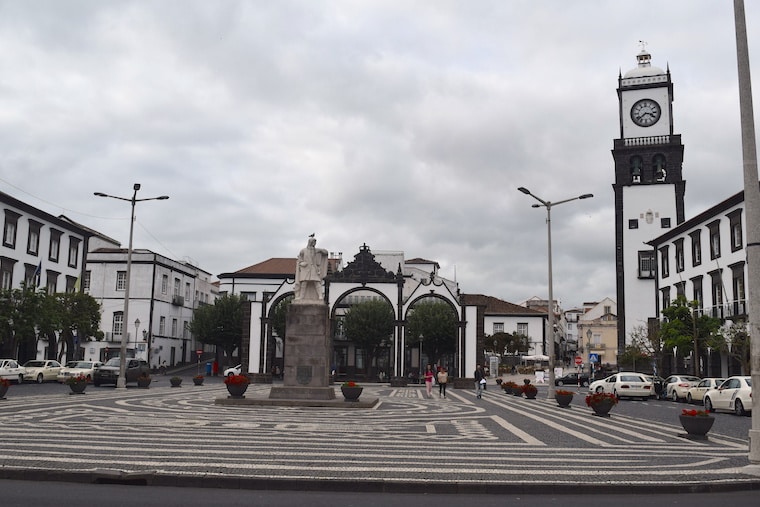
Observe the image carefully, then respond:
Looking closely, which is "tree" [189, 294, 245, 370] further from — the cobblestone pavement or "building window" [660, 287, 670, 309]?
the cobblestone pavement

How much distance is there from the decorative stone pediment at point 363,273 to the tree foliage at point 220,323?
1993 cm

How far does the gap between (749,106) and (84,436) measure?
44.3 ft

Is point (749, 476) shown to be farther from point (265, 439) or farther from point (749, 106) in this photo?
point (265, 439)

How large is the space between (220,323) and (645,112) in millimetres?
44138

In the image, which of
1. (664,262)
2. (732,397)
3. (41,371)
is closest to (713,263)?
(664,262)

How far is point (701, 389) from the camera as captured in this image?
3188cm

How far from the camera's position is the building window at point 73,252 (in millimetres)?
56406

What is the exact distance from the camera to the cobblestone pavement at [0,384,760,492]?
9.79 metres

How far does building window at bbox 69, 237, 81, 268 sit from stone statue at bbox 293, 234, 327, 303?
119 feet

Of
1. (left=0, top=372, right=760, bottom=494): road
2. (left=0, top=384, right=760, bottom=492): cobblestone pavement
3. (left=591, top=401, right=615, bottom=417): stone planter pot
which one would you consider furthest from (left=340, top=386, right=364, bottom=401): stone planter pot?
(left=591, top=401, right=615, bottom=417): stone planter pot

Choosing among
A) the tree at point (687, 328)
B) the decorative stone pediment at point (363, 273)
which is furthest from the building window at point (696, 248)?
the decorative stone pediment at point (363, 273)

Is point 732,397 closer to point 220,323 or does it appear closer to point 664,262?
point 664,262

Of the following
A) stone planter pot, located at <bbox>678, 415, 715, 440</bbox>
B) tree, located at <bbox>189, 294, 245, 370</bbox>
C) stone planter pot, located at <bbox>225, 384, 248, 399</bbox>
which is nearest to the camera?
stone planter pot, located at <bbox>678, 415, 715, 440</bbox>

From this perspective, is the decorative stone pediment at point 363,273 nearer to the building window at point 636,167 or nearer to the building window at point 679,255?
the building window at point 679,255
